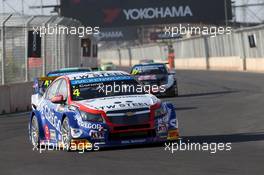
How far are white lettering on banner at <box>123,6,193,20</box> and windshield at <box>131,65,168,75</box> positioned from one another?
3569cm

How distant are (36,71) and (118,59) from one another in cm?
12133

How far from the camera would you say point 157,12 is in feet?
229

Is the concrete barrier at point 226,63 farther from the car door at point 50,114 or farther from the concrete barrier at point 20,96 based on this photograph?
the car door at point 50,114

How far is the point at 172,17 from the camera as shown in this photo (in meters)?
69.6

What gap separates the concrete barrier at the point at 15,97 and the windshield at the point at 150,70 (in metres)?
5.35

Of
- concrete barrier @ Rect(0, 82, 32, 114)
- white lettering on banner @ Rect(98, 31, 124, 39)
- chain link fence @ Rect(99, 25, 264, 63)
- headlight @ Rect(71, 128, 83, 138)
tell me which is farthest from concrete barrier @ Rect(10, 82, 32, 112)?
white lettering on banner @ Rect(98, 31, 124, 39)

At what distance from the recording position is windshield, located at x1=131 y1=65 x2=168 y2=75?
33.2 meters

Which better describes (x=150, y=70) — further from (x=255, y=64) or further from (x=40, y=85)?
(x=255, y=64)

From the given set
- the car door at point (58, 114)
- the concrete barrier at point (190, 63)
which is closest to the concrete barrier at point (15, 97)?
the car door at point (58, 114)

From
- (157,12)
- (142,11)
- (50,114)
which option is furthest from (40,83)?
(157,12)

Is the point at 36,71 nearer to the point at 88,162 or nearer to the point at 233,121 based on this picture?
the point at 233,121

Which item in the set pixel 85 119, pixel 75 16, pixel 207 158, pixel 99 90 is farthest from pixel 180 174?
pixel 75 16

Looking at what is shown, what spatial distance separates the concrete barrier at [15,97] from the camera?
88.2 feet

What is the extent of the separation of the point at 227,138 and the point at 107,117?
2575 mm
